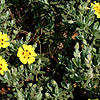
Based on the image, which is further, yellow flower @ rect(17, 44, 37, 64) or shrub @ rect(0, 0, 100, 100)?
yellow flower @ rect(17, 44, 37, 64)

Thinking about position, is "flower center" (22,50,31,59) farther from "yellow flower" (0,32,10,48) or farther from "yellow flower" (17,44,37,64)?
"yellow flower" (0,32,10,48)

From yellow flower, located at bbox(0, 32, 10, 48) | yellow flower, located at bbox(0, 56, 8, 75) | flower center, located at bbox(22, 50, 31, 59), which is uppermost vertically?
yellow flower, located at bbox(0, 32, 10, 48)

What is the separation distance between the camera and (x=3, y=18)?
3020 mm

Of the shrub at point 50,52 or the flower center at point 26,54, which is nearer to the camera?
the shrub at point 50,52

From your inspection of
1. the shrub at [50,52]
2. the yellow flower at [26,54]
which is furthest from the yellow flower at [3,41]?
the yellow flower at [26,54]

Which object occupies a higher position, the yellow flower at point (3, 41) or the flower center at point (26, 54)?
the yellow flower at point (3, 41)

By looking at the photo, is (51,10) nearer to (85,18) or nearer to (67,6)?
(67,6)

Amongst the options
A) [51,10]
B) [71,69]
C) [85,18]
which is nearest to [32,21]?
[51,10]

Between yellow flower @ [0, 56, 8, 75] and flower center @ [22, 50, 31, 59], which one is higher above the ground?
flower center @ [22, 50, 31, 59]

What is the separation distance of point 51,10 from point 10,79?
1.22 metres

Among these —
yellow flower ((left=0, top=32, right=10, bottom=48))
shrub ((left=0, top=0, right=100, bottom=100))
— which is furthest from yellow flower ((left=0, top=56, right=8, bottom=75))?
yellow flower ((left=0, top=32, right=10, bottom=48))

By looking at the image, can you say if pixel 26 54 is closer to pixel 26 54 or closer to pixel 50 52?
pixel 26 54

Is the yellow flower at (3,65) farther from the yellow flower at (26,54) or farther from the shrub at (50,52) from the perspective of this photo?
the yellow flower at (26,54)

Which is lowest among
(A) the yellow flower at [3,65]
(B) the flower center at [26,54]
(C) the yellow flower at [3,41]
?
(A) the yellow flower at [3,65]
